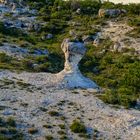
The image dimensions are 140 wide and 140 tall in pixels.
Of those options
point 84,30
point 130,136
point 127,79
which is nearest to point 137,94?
point 127,79

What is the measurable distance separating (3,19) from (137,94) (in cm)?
4242

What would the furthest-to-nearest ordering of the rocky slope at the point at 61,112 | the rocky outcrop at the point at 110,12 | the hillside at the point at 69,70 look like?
the rocky outcrop at the point at 110,12
the hillside at the point at 69,70
the rocky slope at the point at 61,112

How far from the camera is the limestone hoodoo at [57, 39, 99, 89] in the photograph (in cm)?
5897

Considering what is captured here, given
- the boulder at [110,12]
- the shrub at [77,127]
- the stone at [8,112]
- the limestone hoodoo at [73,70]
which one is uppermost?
the boulder at [110,12]

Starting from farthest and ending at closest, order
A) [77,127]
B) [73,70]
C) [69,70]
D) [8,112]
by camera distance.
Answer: [73,70] < [69,70] < [8,112] < [77,127]

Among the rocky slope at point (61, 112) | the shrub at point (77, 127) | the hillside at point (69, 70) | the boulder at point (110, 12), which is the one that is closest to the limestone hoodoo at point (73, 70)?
the hillside at point (69, 70)

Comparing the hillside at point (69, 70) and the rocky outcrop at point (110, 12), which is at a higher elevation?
the rocky outcrop at point (110, 12)

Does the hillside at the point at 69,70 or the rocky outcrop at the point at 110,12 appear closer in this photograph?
the hillside at the point at 69,70

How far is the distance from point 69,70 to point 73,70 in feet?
1.80

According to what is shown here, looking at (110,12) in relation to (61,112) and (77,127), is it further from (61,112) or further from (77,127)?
(77,127)

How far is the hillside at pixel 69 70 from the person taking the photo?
4578 centimetres

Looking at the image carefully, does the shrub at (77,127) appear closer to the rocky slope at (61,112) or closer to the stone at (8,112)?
the rocky slope at (61,112)

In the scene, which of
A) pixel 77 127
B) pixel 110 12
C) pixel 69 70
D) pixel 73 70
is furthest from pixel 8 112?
pixel 110 12

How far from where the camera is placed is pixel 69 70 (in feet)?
211
